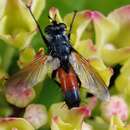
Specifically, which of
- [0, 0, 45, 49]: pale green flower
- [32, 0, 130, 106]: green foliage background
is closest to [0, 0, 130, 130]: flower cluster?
[0, 0, 45, 49]: pale green flower

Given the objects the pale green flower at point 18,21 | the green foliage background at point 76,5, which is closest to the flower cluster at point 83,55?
the pale green flower at point 18,21

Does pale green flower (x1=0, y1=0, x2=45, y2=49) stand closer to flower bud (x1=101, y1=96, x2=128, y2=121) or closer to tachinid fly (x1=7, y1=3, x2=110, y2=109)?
tachinid fly (x1=7, y1=3, x2=110, y2=109)

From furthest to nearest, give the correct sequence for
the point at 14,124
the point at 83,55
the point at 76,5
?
the point at 76,5 < the point at 83,55 < the point at 14,124

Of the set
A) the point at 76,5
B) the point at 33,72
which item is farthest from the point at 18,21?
the point at 76,5

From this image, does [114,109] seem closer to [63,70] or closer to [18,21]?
[63,70]

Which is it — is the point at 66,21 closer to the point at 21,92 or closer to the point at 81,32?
the point at 81,32

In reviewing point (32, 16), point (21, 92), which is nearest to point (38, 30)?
point (32, 16)

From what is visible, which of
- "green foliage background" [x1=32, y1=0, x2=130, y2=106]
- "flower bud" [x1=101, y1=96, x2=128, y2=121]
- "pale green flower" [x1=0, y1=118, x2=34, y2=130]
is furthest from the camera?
"green foliage background" [x1=32, y1=0, x2=130, y2=106]
